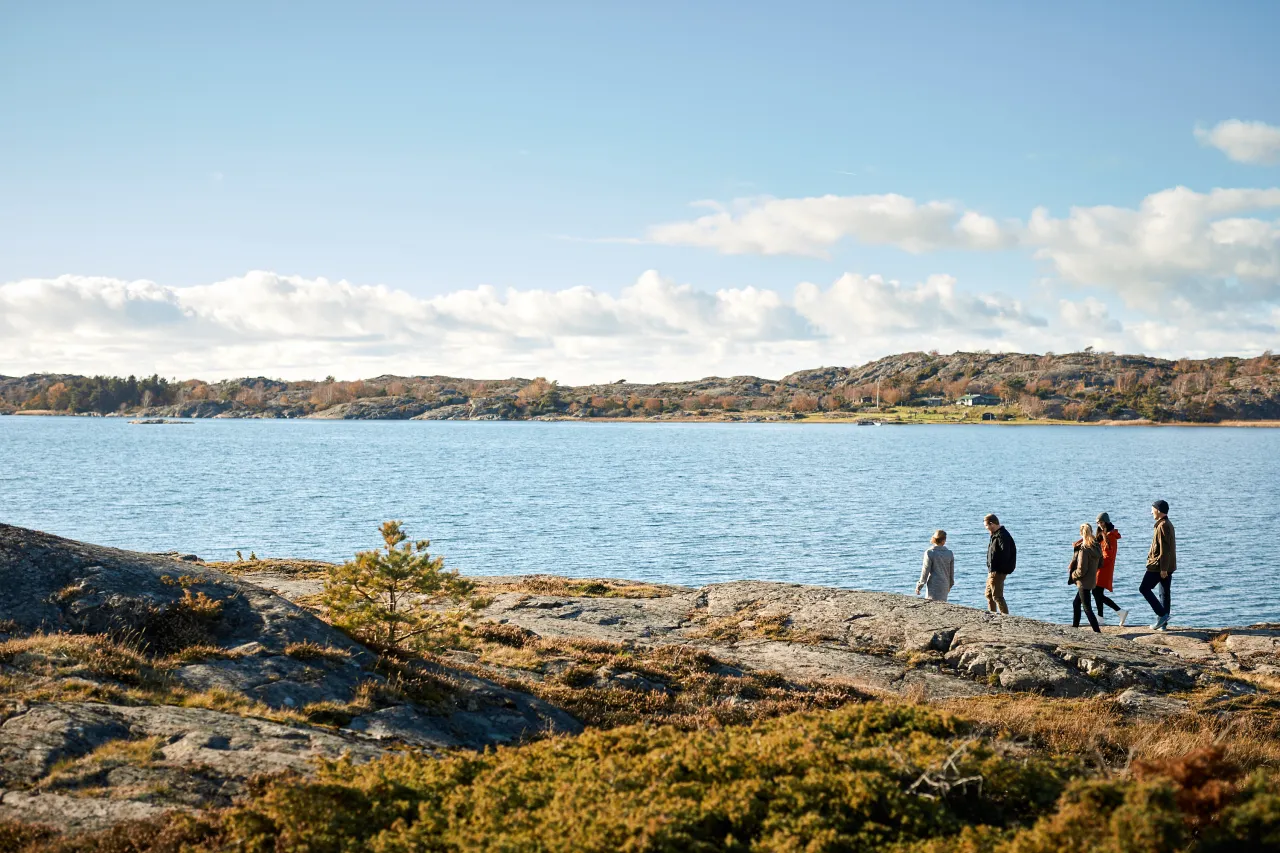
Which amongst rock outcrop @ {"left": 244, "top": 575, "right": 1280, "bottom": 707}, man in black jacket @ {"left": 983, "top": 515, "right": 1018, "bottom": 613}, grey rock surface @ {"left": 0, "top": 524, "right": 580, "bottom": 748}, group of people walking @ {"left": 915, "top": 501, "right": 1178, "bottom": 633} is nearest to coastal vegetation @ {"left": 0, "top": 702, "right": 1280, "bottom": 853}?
grey rock surface @ {"left": 0, "top": 524, "right": 580, "bottom": 748}

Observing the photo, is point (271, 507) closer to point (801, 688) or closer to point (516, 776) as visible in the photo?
point (801, 688)

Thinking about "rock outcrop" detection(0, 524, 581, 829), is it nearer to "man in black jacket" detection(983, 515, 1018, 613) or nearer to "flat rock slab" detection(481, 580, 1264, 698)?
"flat rock slab" detection(481, 580, 1264, 698)

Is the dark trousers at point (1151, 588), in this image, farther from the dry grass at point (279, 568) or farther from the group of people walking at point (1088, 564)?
the dry grass at point (279, 568)

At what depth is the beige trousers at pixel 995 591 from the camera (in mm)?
22864

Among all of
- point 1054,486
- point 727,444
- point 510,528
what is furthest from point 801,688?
point 727,444

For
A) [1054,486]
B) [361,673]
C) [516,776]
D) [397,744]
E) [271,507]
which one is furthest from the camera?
Answer: [1054,486]

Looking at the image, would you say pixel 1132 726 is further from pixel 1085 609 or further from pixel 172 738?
pixel 172 738

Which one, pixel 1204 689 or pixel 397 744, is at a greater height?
pixel 397 744

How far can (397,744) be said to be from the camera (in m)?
10.3

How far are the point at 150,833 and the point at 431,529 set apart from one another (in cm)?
4986

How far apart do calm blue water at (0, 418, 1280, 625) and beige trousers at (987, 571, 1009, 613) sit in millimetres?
10677

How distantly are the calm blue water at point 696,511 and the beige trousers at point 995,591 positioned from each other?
10.7 m

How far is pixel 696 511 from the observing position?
214 ft

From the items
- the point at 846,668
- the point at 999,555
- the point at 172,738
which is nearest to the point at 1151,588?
the point at 999,555
